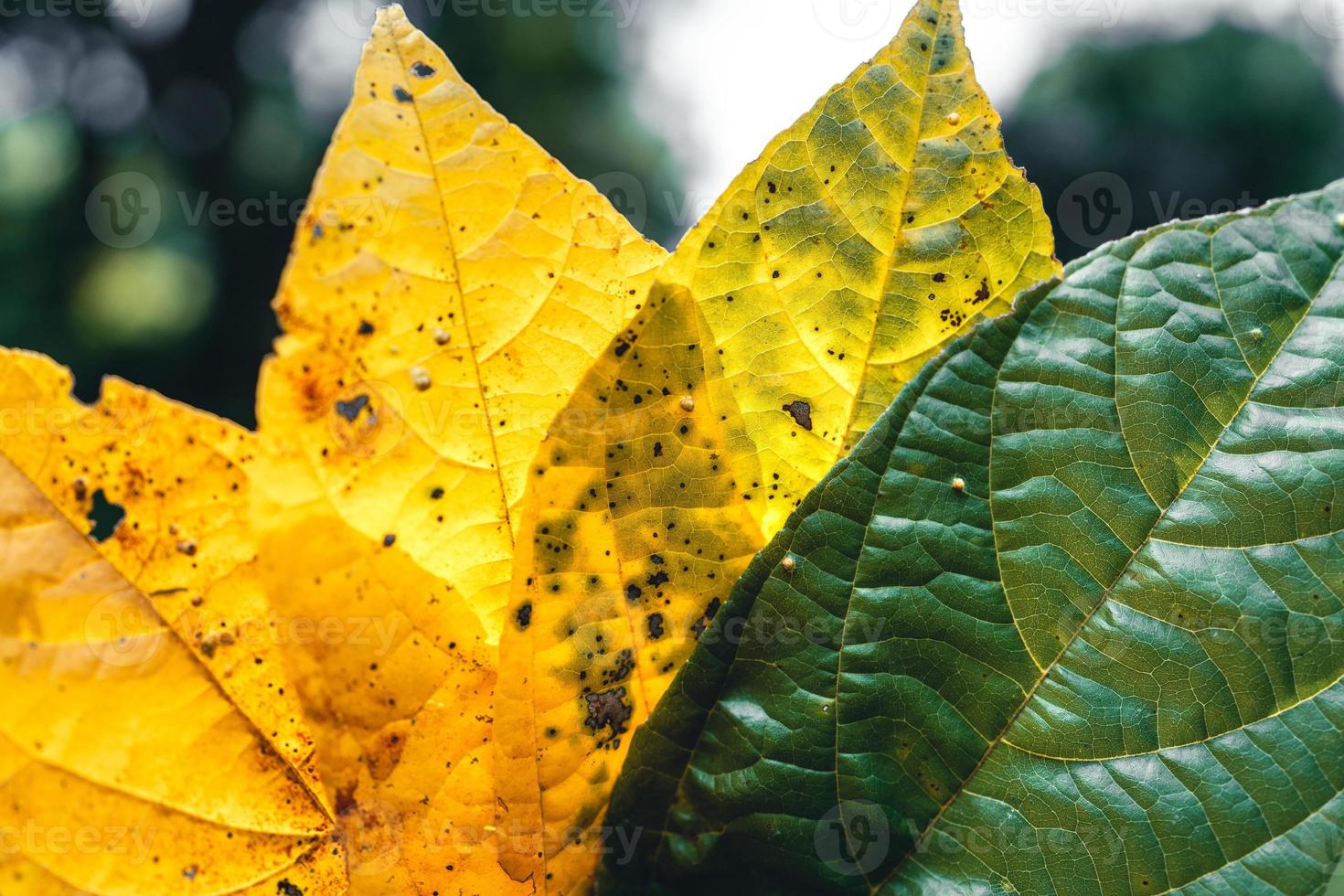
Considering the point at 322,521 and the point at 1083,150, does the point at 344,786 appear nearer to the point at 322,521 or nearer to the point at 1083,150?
the point at 322,521

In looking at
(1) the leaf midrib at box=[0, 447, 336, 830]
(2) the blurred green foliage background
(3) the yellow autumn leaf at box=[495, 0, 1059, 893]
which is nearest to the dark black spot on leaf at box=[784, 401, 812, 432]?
(3) the yellow autumn leaf at box=[495, 0, 1059, 893]

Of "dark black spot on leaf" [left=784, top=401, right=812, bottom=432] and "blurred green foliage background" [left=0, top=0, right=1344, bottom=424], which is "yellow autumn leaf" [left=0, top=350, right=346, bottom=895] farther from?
"blurred green foliage background" [left=0, top=0, right=1344, bottom=424]

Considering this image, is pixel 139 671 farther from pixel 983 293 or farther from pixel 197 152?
pixel 197 152

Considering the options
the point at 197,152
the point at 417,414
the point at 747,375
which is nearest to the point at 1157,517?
the point at 747,375

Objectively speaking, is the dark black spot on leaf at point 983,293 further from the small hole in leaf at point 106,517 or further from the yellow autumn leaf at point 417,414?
the small hole in leaf at point 106,517

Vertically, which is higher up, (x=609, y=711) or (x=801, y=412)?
(x=801, y=412)

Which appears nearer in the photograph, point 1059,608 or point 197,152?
point 1059,608

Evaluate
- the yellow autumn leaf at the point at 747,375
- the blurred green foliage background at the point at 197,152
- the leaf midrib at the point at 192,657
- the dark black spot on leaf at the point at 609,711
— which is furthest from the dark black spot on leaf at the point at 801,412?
the blurred green foliage background at the point at 197,152
